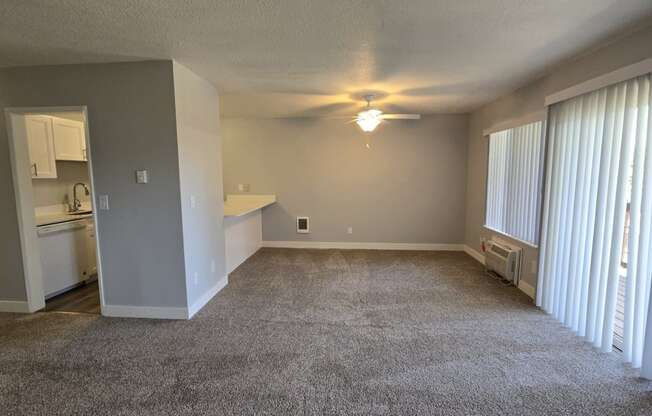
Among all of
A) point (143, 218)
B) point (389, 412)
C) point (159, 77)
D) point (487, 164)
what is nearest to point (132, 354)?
point (143, 218)

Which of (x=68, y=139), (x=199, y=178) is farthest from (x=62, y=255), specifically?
(x=199, y=178)

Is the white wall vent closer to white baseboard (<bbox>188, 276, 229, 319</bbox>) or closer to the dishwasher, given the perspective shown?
white baseboard (<bbox>188, 276, 229, 319</bbox>)

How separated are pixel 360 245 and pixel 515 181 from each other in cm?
281

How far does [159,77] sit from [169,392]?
2.62m

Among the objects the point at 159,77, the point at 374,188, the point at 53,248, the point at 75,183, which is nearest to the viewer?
the point at 159,77

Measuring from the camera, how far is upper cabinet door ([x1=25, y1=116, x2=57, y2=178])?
3.65 metres

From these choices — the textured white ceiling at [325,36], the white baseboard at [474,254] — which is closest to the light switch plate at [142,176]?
the textured white ceiling at [325,36]

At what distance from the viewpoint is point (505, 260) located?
3945 millimetres

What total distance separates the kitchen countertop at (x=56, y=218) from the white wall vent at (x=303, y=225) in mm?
3230

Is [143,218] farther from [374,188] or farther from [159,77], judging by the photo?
[374,188]

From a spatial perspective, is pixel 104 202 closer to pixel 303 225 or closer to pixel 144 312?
pixel 144 312

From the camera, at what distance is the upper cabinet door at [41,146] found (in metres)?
3.65

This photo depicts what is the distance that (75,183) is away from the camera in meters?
4.51

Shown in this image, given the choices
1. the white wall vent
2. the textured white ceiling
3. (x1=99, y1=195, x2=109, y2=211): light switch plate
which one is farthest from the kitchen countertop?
the white wall vent
